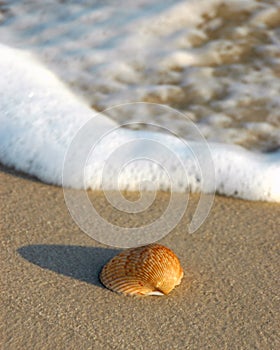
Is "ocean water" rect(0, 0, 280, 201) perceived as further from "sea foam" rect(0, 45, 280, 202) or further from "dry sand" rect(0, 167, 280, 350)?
"dry sand" rect(0, 167, 280, 350)

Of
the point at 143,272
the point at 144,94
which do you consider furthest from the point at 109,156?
the point at 143,272

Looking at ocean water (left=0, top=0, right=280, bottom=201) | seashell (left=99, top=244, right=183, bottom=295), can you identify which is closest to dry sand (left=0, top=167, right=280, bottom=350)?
seashell (left=99, top=244, right=183, bottom=295)

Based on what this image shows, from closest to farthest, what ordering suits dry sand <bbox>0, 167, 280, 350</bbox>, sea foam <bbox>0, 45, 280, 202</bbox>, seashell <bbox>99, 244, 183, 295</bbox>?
dry sand <bbox>0, 167, 280, 350</bbox> → seashell <bbox>99, 244, 183, 295</bbox> → sea foam <bbox>0, 45, 280, 202</bbox>

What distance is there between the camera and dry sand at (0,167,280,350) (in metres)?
1.80

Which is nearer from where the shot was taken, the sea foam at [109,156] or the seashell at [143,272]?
the seashell at [143,272]

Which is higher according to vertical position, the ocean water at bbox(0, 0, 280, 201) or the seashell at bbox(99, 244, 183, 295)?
the seashell at bbox(99, 244, 183, 295)

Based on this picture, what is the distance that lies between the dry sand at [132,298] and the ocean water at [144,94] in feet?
0.60

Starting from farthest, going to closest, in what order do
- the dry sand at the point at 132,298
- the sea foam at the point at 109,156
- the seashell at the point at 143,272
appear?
the sea foam at the point at 109,156 → the seashell at the point at 143,272 → the dry sand at the point at 132,298

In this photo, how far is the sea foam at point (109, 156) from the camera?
2.52m

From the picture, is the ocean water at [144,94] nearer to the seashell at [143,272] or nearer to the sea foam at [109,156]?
the sea foam at [109,156]

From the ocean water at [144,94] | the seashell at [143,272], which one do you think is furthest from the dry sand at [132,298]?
the ocean water at [144,94]

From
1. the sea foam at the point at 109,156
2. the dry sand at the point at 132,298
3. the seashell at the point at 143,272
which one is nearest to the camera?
the dry sand at the point at 132,298

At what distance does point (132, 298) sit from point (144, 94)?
137cm

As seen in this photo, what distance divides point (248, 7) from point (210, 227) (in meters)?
1.93
